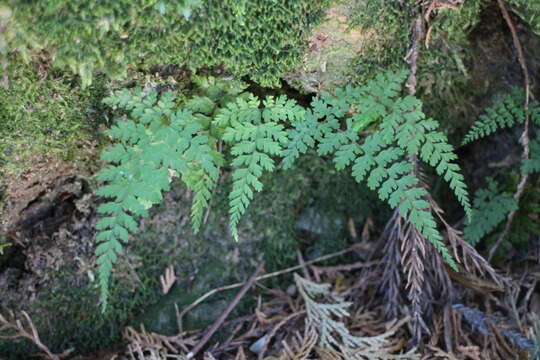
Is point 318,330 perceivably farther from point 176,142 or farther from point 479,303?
point 176,142

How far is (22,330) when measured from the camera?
113 inches

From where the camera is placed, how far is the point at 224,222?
3.53 metres

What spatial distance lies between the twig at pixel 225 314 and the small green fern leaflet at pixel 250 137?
90 cm

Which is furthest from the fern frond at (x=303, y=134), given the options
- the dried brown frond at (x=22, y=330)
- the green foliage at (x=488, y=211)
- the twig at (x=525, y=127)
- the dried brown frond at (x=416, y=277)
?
the dried brown frond at (x=22, y=330)

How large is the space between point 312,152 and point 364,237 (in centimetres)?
85

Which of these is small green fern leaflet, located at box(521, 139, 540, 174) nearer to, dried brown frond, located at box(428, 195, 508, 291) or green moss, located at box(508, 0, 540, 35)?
dried brown frond, located at box(428, 195, 508, 291)

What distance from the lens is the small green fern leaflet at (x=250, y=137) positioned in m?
2.51

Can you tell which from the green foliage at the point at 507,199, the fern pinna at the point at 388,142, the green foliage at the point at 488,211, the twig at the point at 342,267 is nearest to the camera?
the fern pinna at the point at 388,142

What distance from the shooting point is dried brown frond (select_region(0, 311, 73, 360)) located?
2865mm

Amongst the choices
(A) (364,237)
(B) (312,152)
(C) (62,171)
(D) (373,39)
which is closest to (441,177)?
(A) (364,237)

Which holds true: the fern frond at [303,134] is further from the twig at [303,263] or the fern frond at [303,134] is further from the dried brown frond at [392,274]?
the twig at [303,263]

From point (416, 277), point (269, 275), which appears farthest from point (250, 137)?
point (416, 277)

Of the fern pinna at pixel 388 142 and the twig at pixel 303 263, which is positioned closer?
the fern pinna at pixel 388 142

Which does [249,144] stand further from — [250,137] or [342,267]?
[342,267]
